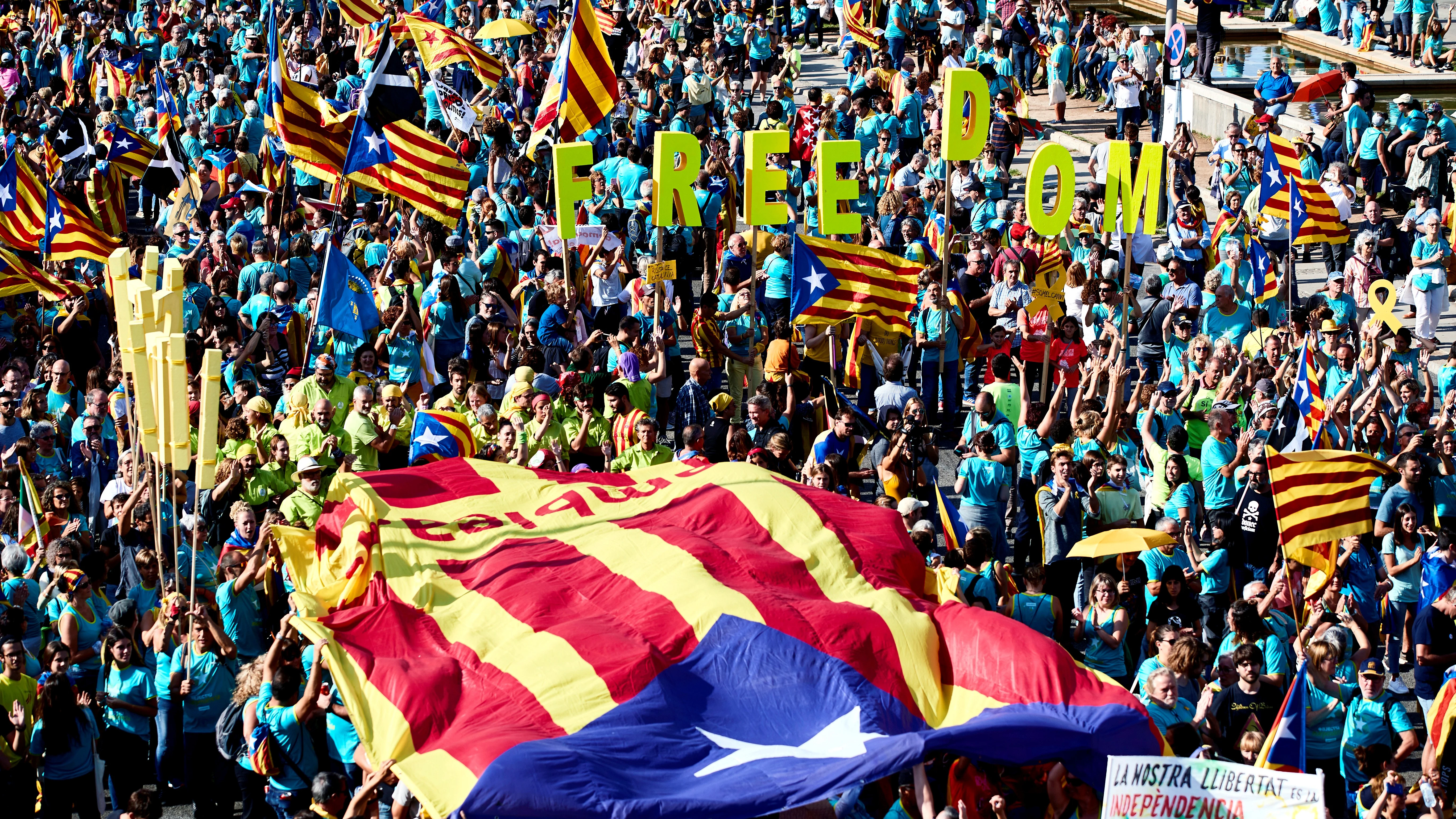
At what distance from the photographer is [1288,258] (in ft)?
55.3

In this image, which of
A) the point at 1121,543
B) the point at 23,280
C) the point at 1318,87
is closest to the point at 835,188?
the point at 1121,543

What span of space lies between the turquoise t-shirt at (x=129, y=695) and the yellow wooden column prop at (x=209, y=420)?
142 centimetres

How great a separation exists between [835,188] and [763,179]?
2.33 ft

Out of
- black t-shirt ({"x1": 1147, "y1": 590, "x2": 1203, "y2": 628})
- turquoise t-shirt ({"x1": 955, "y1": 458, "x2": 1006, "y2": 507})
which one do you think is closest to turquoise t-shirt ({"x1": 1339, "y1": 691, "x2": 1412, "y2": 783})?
black t-shirt ({"x1": 1147, "y1": 590, "x2": 1203, "y2": 628})

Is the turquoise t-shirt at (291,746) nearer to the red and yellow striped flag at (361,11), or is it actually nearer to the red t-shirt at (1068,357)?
the red t-shirt at (1068,357)

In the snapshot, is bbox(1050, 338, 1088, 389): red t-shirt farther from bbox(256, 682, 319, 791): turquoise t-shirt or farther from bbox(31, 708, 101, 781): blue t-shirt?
bbox(31, 708, 101, 781): blue t-shirt

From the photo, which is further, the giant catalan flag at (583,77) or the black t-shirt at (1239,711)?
the giant catalan flag at (583,77)

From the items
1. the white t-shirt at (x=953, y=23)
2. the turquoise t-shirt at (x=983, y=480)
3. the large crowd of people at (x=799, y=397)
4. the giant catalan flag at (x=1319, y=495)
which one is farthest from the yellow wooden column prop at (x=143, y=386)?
the white t-shirt at (x=953, y=23)

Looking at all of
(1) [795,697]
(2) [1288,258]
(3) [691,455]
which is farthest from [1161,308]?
(1) [795,697]

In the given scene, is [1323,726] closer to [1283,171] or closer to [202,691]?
[202,691]

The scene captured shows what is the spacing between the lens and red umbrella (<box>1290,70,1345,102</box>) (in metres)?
22.3

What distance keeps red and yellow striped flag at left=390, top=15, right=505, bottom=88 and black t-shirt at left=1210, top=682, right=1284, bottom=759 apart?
12.2 meters

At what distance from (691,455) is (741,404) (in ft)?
9.08

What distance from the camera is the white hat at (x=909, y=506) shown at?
11516mm
